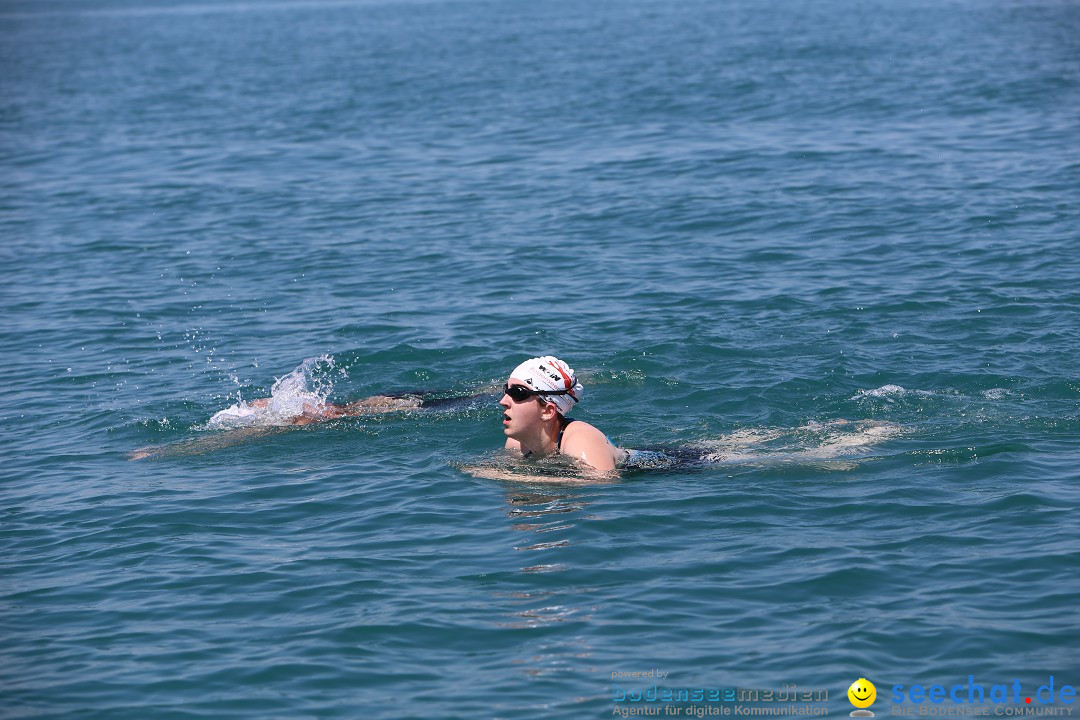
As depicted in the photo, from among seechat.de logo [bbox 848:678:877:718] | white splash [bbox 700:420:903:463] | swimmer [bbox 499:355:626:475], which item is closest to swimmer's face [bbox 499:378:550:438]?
swimmer [bbox 499:355:626:475]

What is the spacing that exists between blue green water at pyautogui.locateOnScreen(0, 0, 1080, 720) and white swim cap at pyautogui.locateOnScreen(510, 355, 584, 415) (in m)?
0.81

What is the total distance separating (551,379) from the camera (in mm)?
11062

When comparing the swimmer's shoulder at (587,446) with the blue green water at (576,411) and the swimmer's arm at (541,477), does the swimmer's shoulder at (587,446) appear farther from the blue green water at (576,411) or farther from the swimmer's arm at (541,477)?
the blue green water at (576,411)

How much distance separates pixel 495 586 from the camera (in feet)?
30.8

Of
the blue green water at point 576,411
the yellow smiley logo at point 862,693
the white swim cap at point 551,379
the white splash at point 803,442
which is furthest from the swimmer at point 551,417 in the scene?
the yellow smiley logo at point 862,693

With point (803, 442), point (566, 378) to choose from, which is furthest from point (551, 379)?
point (803, 442)

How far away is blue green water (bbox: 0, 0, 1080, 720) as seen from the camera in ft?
→ 27.7

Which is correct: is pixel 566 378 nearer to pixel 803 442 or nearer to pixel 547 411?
pixel 547 411

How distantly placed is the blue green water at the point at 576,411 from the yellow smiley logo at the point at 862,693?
0.08 meters

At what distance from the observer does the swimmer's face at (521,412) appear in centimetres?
1108

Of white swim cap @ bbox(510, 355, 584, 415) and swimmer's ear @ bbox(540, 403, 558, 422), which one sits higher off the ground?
white swim cap @ bbox(510, 355, 584, 415)

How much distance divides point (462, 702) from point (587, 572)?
1.96m

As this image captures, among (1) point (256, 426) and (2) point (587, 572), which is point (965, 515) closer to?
(2) point (587, 572)

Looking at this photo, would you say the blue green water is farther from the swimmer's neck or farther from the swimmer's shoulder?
the swimmer's neck
